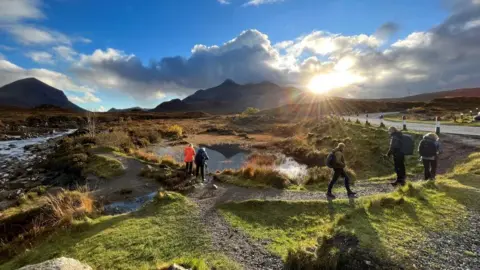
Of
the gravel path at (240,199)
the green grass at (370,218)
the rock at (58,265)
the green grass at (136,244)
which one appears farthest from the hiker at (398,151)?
the rock at (58,265)

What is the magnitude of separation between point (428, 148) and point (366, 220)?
5914 millimetres

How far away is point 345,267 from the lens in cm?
700

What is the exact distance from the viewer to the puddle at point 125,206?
562 inches

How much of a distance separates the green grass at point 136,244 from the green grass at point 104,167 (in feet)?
37.1

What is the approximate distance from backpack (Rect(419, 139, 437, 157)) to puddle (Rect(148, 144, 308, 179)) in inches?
469

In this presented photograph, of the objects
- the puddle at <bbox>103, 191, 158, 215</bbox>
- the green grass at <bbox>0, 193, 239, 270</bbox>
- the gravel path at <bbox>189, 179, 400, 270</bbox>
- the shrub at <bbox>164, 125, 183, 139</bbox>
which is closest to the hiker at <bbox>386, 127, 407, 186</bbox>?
the gravel path at <bbox>189, 179, 400, 270</bbox>

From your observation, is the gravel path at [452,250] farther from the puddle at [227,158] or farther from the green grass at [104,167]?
the green grass at [104,167]

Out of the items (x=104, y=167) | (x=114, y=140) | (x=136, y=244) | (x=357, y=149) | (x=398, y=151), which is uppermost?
(x=398, y=151)

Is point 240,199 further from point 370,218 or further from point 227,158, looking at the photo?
point 227,158

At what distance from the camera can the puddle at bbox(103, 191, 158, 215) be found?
14.3 meters

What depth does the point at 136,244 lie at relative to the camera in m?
9.65

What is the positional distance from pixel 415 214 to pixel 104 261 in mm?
9380

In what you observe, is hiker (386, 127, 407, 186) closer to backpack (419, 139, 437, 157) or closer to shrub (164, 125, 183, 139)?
backpack (419, 139, 437, 157)

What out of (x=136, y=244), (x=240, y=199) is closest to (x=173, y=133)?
(x=240, y=199)
